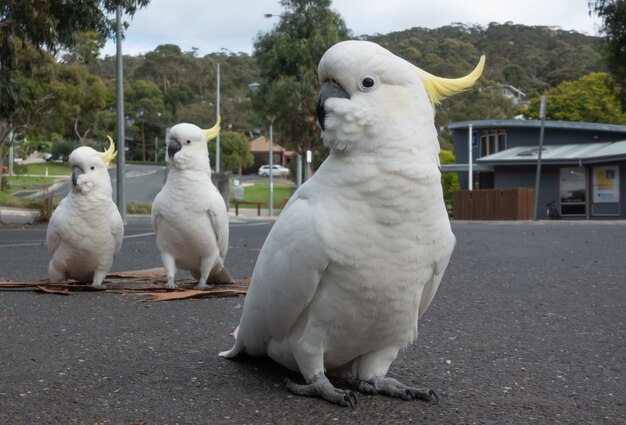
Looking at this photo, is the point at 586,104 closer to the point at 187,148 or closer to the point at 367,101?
the point at 187,148

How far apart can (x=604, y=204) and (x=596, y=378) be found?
23734 mm

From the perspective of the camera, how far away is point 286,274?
Answer: 256 cm

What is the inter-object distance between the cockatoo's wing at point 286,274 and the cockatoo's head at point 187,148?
8.86 ft

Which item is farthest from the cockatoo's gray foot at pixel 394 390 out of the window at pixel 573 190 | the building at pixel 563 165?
the window at pixel 573 190

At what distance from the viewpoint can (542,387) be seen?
2.99 metres

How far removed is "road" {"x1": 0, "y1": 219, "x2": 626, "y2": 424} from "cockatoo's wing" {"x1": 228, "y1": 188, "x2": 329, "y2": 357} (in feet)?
0.95

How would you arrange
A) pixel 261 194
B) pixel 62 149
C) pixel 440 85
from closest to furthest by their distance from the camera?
pixel 440 85 → pixel 261 194 → pixel 62 149

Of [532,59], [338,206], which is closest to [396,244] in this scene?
[338,206]

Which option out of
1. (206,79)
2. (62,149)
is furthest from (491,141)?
(62,149)

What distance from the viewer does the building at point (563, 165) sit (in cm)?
2466

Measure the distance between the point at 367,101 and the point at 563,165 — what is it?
25.0 meters

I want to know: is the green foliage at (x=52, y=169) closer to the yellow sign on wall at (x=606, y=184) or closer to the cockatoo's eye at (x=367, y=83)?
the yellow sign on wall at (x=606, y=184)

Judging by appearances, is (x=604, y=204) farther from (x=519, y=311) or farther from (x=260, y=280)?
(x=260, y=280)

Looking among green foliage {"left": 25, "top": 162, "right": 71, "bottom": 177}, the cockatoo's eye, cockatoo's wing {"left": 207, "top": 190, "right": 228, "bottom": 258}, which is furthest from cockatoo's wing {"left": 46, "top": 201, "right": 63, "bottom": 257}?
green foliage {"left": 25, "top": 162, "right": 71, "bottom": 177}
